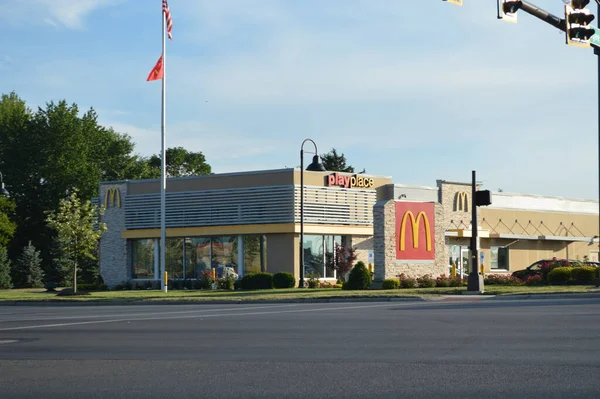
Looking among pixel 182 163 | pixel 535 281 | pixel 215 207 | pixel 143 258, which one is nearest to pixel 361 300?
pixel 535 281

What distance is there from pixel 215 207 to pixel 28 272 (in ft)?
62.0

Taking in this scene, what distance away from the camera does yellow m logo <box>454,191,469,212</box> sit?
55.4 metres

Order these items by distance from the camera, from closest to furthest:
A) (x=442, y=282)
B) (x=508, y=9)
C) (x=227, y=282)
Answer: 1. (x=508, y=9)
2. (x=442, y=282)
3. (x=227, y=282)

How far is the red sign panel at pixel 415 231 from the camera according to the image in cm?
4691

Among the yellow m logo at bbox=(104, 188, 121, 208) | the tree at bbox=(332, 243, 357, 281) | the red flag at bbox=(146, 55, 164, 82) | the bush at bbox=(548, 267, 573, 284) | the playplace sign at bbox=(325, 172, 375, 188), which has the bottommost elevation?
the bush at bbox=(548, 267, 573, 284)

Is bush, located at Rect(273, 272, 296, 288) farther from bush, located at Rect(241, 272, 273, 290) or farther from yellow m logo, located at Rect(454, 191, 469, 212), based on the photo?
yellow m logo, located at Rect(454, 191, 469, 212)

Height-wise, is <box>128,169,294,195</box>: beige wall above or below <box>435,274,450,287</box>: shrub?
above

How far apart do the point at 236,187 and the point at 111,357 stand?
35540 millimetres

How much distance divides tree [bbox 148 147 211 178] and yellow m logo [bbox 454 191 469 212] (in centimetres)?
4177

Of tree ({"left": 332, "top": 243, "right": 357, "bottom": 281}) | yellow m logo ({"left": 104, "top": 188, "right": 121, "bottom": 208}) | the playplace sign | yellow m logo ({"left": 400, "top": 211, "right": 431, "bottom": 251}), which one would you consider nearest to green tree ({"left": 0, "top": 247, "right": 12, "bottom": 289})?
yellow m logo ({"left": 104, "top": 188, "right": 121, "bottom": 208})

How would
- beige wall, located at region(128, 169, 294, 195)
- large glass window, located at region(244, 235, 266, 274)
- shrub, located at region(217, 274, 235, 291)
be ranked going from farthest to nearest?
large glass window, located at region(244, 235, 266, 274)
beige wall, located at region(128, 169, 294, 195)
shrub, located at region(217, 274, 235, 291)

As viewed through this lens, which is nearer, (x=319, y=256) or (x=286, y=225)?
(x=286, y=225)

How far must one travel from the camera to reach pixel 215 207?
5069 centimetres

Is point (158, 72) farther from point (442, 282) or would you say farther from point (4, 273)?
point (4, 273)
